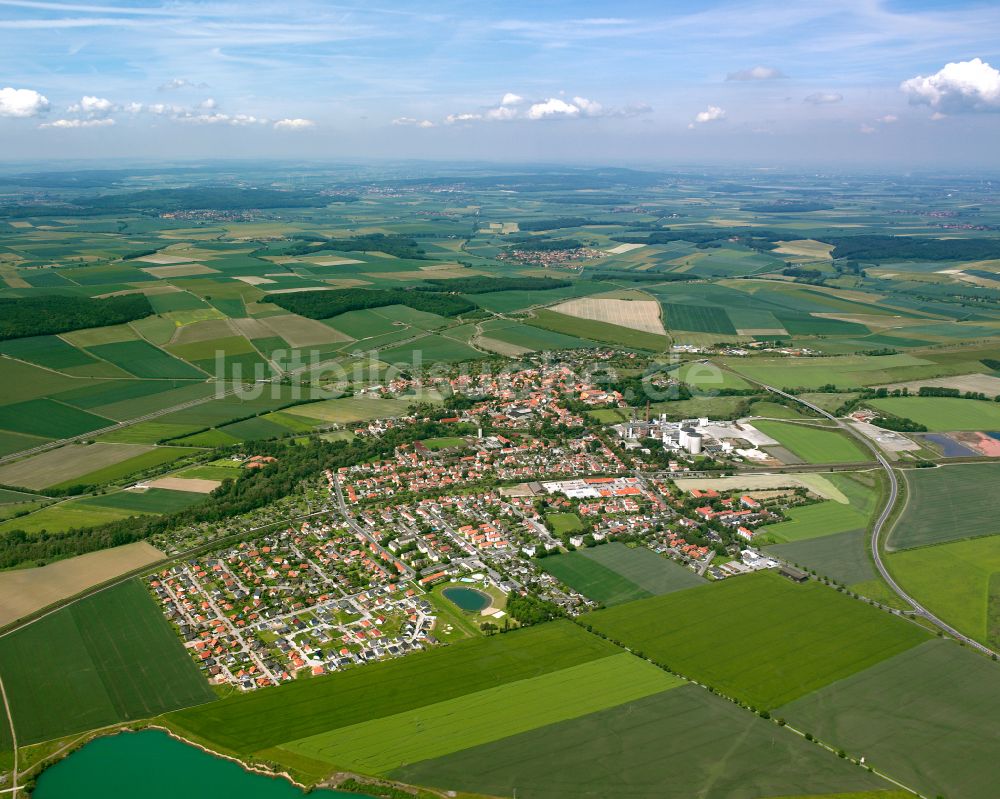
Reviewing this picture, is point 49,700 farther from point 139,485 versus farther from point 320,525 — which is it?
point 139,485

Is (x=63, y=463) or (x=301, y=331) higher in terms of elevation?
(x=301, y=331)

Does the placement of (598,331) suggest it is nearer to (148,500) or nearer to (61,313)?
(148,500)

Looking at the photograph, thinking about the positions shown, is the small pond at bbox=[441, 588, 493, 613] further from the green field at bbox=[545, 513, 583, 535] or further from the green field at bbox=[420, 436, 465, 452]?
the green field at bbox=[420, 436, 465, 452]

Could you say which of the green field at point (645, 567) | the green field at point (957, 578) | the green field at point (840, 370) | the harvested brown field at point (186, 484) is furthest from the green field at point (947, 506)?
the harvested brown field at point (186, 484)

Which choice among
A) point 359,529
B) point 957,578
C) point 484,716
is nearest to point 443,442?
point 359,529

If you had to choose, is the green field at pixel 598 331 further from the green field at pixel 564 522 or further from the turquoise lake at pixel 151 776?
the turquoise lake at pixel 151 776
